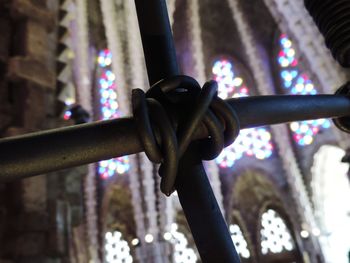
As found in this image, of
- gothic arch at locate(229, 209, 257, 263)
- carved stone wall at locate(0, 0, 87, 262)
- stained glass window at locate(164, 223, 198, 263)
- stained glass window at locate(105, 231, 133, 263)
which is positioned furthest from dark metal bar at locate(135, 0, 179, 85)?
stained glass window at locate(105, 231, 133, 263)

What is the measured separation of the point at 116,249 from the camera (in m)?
18.9

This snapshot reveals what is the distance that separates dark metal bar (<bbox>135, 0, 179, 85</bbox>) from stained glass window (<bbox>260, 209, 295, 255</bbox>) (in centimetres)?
1826

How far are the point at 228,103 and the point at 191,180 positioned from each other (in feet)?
0.47

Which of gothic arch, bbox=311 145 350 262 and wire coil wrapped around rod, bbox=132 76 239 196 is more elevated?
gothic arch, bbox=311 145 350 262

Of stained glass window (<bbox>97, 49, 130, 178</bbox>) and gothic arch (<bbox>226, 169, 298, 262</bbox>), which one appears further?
stained glass window (<bbox>97, 49, 130, 178</bbox>)

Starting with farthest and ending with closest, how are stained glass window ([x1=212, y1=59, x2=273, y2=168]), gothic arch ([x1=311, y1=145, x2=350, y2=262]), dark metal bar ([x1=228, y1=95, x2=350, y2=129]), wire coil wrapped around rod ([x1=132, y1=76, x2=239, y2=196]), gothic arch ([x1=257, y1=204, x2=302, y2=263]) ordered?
stained glass window ([x1=212, y1=59, x2=273, y2=168]), gothic arch ([x1=257, y1=204, x2=302, y2=263]), gothic arch ([x1=311, y1=145, x2=350, y2=262]), dark metal bar ([x1=228, y1=95, x2=350, y2=129]), wire coil wrapped around rod ([x1=132, y1=76, x2=239, y2=196])

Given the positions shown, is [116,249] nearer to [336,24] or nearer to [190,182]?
[336,24]

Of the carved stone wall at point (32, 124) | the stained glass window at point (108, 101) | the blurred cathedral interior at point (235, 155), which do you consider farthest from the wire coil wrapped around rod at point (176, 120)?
the stained glass window at point (108, 101)

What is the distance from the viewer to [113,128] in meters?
0.61

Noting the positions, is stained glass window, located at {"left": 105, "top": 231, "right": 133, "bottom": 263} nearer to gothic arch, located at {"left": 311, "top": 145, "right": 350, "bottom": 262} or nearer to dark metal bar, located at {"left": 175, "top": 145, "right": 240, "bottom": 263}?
gothic arch, located at {"left": 311, "top": 145, "right": 350, "bottom": 262}

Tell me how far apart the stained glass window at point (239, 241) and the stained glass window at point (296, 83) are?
523cm

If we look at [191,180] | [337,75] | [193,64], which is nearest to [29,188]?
[191,180]

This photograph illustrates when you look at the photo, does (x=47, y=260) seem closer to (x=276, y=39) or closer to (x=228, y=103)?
(x=228, y=103)

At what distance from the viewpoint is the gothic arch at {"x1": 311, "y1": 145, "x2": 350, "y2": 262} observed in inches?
623
